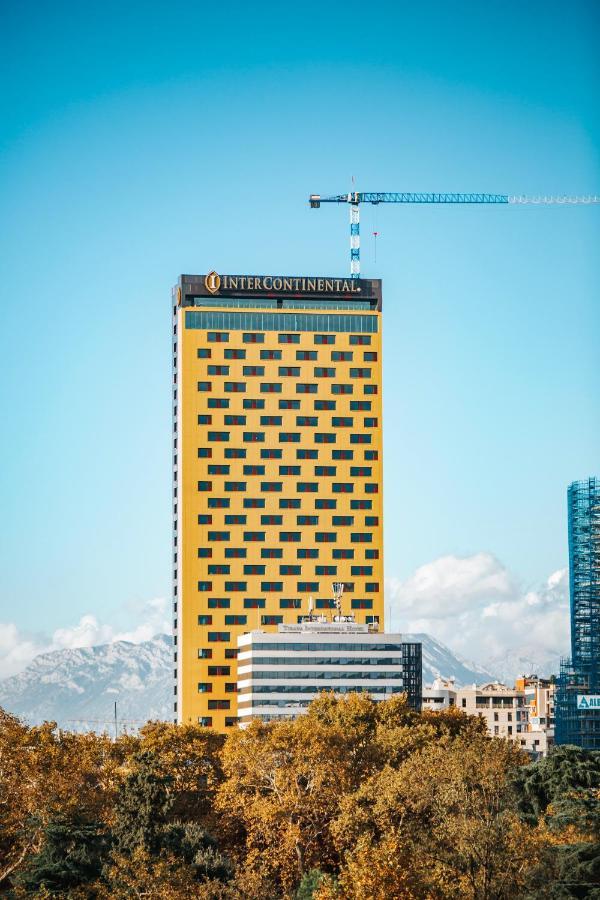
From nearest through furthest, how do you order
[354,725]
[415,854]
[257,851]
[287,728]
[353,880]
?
[353,880]
[415,854]
[257,851]
[287,728]
[354,725]

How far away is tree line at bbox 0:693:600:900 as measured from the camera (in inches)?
3903

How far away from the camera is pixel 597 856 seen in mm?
108625

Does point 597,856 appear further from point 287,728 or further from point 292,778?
point 287,728

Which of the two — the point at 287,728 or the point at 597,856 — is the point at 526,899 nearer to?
the point at 597,856

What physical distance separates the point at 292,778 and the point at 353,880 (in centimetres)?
4370

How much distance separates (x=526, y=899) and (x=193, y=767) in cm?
7009

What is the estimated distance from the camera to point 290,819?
128m

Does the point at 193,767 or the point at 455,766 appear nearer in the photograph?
the point at 455,766

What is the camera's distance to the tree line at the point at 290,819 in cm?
9912

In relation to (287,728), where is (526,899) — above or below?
below

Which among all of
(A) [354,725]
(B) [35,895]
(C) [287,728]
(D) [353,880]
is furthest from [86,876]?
(A) [354,725]

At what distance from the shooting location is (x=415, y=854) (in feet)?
344

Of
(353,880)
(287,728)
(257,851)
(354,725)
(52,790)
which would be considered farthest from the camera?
(354,725)

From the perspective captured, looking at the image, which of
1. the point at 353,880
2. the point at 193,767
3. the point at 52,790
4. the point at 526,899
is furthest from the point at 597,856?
the point at 193,767
